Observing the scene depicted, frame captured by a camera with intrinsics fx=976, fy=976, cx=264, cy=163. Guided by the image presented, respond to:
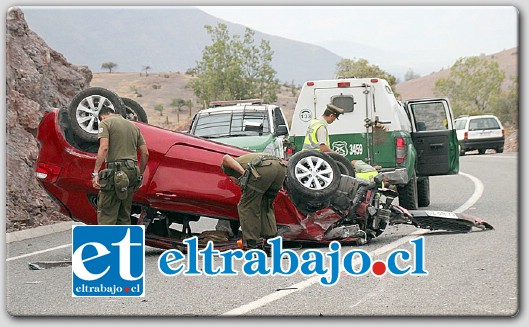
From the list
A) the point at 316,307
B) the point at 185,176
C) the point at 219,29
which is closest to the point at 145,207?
the point at 185,176

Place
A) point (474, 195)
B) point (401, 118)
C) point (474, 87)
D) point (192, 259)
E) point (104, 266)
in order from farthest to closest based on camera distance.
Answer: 1. point (474, 87)
2. point (474, 195)
3. point (401, 118)
4. point (192, 259)
5. point (104, 266)

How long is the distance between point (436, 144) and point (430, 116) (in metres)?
0.65

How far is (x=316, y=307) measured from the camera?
542cm

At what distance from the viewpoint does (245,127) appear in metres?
11.4

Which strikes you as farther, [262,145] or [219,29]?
[262,145]

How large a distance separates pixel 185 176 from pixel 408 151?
430cm

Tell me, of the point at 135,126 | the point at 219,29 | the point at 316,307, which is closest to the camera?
the point at 316,307

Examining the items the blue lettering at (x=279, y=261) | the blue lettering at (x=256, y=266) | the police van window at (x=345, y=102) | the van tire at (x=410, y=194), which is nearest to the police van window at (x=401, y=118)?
the police van window at (x=345, y=102)

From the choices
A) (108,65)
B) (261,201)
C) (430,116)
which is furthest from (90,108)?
(430,116)

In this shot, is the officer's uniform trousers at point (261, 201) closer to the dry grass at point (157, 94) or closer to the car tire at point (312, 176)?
the car tire at point (312, 176)

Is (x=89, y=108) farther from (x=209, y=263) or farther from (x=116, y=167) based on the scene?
(x=209, y=263)

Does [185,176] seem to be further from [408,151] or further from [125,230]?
[408,151]

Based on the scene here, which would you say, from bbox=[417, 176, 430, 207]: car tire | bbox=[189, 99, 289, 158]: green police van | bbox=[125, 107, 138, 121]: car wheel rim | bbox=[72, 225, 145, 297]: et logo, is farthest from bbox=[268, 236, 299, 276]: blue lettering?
bbox=[417, 176, 430, 207]: car tire

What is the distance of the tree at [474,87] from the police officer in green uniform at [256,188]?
61.4 ft
